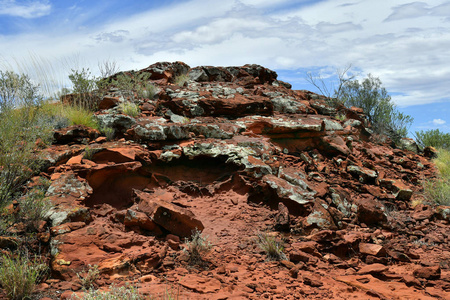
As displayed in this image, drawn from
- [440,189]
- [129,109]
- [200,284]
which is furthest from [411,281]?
[129,109]

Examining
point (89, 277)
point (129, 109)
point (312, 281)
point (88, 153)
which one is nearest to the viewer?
point (89, 277)

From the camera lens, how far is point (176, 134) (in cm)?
669

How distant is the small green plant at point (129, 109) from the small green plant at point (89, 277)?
4.49 metres

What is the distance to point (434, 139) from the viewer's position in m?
14.1

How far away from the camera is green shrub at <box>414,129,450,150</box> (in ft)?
45.5

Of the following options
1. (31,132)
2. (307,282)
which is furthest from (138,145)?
(307,282)

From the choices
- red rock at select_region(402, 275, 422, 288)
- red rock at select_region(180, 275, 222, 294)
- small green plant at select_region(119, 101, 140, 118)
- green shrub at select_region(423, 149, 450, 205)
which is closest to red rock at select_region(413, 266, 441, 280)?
red rock at select_region(402, 275, 422, 288)

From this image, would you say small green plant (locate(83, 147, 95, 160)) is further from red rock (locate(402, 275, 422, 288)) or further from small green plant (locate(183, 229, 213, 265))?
red rock (locate(402, 275, 422, 288))

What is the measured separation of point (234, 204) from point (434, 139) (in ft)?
39.2

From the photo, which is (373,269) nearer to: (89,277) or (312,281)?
(312,281)

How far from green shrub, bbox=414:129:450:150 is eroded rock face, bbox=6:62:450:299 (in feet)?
20.4

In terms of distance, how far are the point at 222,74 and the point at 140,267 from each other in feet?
27.1

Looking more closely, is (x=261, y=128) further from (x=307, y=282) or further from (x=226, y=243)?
(x=307, y=282)

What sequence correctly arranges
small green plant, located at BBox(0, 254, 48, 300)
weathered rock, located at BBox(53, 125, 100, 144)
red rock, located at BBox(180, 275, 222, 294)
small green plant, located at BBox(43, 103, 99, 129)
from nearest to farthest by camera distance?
small green plant, located at BBox(0, 254, 48, 300), red rock, located at BBox(180, 275, 222, 294), weathered rock, located at BBox(53, 125, 100, 144), small green plant, located at BBox(43, 103, 99, 129)
